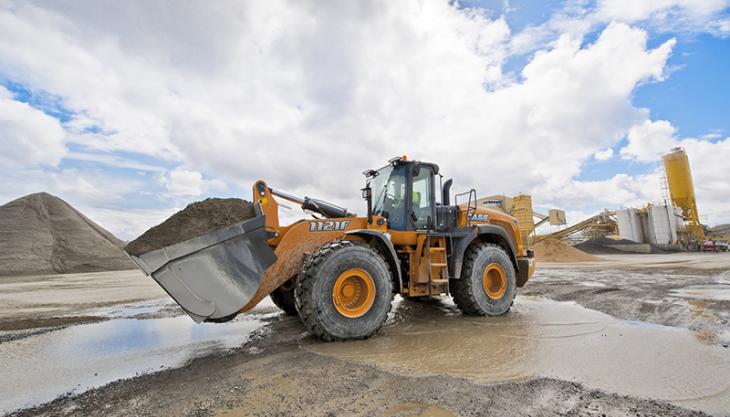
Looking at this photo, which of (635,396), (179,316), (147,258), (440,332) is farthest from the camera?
(179,316)

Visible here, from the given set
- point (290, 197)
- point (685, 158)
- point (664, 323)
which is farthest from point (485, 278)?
point (685, 158)

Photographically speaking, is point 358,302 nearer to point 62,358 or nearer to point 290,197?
point 290,197

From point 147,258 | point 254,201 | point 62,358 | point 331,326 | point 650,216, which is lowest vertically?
point 62,358

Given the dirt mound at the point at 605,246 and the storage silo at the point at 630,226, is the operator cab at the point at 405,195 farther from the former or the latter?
the storage silo at the point at 630,226

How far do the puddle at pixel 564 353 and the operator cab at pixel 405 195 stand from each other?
5.01ft

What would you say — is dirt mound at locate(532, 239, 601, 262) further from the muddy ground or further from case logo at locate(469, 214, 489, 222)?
case logo at locate(469, 214, 489, 222)

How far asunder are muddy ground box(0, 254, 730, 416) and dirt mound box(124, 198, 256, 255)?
48.4 inches

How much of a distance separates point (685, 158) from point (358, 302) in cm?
4383

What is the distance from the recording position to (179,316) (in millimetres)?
6246

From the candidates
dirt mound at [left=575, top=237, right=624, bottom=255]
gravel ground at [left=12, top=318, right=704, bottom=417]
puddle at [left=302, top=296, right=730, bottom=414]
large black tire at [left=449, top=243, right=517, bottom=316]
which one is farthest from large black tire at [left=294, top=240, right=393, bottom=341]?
dirt mound at [left=575, top=237, right=624, bottom=255]

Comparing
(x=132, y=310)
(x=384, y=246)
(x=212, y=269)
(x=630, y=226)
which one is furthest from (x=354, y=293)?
(x=630, y=226)

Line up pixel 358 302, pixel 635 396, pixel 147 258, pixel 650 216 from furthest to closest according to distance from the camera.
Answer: pixel 650 216, pixel 358 302, pixel 147 258, pixel 635 396

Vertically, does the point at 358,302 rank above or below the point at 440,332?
above

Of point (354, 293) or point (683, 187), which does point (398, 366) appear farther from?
point (683, 187)
